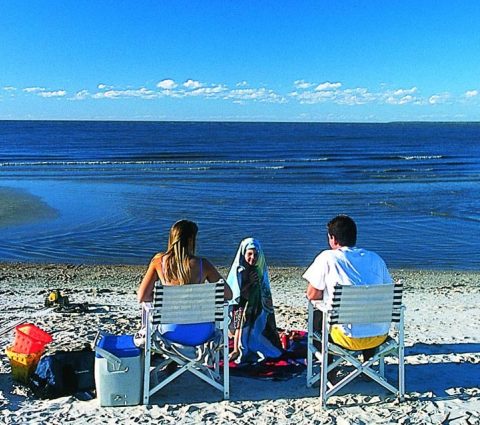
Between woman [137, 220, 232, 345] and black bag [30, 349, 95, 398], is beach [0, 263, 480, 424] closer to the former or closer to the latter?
black bag [30, 349, 95, 398]

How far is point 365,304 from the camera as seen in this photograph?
460 centimetres

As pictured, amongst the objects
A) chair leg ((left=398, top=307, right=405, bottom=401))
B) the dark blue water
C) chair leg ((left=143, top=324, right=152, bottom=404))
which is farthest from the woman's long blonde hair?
the dark blue water

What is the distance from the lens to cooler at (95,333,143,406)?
4.76 m

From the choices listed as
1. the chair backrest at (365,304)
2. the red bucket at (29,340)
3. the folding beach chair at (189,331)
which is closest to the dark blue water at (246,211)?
the red bucket at (29,340)

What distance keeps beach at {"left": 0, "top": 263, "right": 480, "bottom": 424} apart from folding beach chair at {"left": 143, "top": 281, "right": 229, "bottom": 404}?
208 millimetres

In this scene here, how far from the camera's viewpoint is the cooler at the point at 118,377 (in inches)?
187

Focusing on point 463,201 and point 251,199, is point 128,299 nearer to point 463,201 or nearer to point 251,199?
point 251,199

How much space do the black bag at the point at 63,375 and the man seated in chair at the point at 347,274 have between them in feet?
6.16

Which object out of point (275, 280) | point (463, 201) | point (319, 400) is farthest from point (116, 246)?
point (463, 201)

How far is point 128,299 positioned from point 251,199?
12.7m

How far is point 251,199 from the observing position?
21.1 metres

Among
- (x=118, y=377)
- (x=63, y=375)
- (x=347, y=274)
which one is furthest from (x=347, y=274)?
(x=63, y=375)

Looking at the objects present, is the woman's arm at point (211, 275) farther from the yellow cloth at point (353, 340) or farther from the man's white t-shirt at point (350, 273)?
the yellow cloth at point (353, 340)

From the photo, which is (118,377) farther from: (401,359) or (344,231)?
(401,359)
